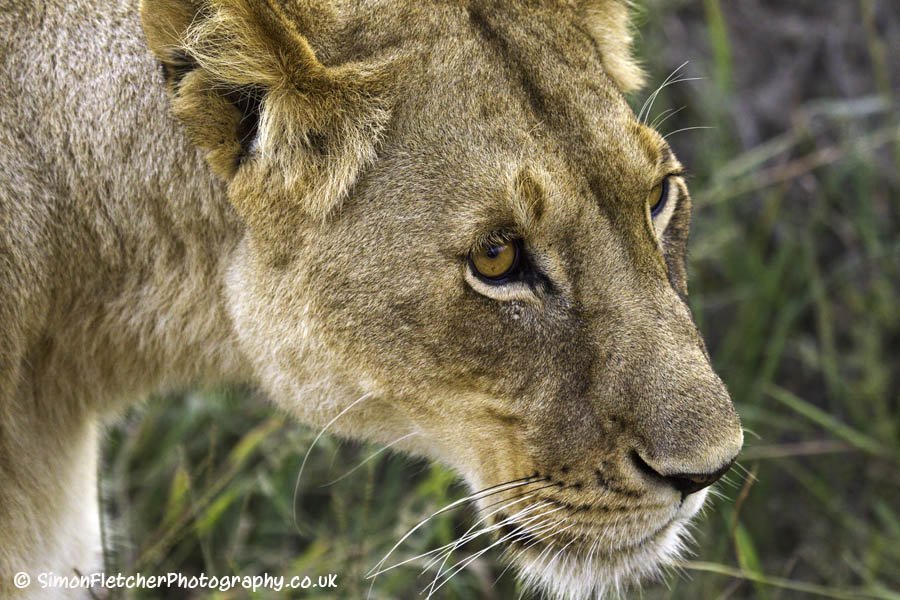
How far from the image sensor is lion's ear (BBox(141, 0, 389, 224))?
7.21ft

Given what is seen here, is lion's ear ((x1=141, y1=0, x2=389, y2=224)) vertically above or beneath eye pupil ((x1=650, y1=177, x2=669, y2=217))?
above

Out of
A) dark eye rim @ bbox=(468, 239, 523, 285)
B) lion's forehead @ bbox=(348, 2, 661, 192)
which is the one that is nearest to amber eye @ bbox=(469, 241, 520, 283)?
dark eye rim @ bbox=(468, 239, 523, 285)

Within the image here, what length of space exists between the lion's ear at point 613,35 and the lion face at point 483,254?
13.5 inches

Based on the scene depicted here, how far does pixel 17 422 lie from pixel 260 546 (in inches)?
69.2

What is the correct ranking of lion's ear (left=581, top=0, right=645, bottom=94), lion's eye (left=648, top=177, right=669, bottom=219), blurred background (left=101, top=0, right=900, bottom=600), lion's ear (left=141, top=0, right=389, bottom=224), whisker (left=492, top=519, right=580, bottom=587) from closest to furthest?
lion's ear (left=141, top=0, right=389, bottom=224) < whisker (left=492, top=519, right=580, bottom=587) < lion's eye (left=648, top=177, right=669, bottom=219) < lion's ear (left=581, top=0, right=645, bottom=94) < blurred background (left=101, top=0, right=900, bottom=600)

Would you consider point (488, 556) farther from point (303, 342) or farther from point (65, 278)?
point (65, 278)

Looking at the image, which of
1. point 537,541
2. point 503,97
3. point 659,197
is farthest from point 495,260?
point 537,541

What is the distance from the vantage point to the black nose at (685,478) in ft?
7.45

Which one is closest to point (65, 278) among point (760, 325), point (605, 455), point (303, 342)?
point (303, 342)

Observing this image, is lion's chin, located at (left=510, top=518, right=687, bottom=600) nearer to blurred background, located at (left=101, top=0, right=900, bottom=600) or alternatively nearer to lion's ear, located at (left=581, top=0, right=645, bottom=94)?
blurred background, located at (left=101, top=0, right=900, bottom=600)

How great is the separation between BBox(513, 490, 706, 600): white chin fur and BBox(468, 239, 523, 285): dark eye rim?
0.64 m

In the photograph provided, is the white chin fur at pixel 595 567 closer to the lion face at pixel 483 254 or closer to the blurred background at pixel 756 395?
the lion face at pixel 483 254

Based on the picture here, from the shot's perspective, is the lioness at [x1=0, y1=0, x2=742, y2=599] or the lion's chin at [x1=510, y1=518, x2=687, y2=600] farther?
the lion's chin at [x1=510, y1=518, x2=687, y2=600]

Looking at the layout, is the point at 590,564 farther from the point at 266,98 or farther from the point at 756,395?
the point at 756,395
